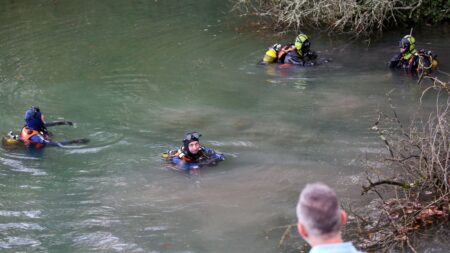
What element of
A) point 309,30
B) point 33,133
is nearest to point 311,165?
point 33,133

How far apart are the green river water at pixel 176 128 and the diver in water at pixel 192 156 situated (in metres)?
0.18

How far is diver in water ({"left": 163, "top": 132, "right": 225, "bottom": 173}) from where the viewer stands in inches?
357

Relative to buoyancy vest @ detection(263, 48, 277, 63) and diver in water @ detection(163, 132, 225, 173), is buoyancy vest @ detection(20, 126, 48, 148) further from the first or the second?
buoyancy vest @ detection(263, 48, 277, 63)

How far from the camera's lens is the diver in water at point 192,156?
357 inches

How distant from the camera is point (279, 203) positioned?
27.1ft

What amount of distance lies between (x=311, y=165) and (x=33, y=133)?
4.60 metres

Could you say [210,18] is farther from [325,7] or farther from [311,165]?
[311,165]

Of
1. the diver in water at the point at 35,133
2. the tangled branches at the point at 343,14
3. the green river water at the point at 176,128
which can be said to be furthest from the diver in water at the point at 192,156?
the tangled branches at the point at 343,14

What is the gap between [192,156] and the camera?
365 inches

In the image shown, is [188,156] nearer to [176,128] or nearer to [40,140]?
[176,128]

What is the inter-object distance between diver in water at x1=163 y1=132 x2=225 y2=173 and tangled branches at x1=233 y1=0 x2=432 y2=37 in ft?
26.7

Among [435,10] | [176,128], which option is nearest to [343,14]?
[435,10]

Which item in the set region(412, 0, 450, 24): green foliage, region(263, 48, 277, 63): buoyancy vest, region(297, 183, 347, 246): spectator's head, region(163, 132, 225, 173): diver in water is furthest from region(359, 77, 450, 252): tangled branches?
region(412, 0, 450, 24): green foliage

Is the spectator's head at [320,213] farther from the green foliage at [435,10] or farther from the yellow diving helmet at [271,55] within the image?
the green foliage at [435,10]
